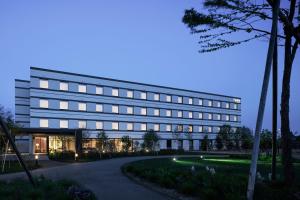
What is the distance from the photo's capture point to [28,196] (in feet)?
35.7

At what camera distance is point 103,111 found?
7025 centimetres

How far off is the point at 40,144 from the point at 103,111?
592 inches

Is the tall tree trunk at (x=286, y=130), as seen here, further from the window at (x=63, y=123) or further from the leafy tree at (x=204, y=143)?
the leafy tree at (x=204, y=143)

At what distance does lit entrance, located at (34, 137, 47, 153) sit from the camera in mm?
59009

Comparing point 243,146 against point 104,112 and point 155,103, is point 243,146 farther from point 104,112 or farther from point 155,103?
point 104,112

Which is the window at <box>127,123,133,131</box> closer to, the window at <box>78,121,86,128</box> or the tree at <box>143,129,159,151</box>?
the tree at <box>143,129,159,151</box>

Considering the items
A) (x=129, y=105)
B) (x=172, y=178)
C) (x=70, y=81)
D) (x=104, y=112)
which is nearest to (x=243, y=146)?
(x=129, y=105)

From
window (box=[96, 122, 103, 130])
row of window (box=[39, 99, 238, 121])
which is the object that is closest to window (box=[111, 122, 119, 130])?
row of window (box=[39, 99, 238, 121])

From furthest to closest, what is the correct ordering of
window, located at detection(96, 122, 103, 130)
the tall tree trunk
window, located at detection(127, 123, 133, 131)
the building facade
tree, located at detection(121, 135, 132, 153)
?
window, located at detection(127, 123, 133, 131), window, located at detection(96, 122, 103, 130), tree, located at detection(121, 135, 132, 153), the building facade, the tall tree trunk

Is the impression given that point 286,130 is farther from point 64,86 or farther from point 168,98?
point 168,98

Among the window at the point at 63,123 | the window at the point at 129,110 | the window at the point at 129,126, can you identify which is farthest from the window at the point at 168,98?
the window at the point at 63,123

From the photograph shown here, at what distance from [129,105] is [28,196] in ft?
211

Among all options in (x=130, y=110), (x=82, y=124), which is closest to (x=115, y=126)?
(x=130, y=110)

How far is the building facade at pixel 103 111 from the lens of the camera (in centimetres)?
5984
